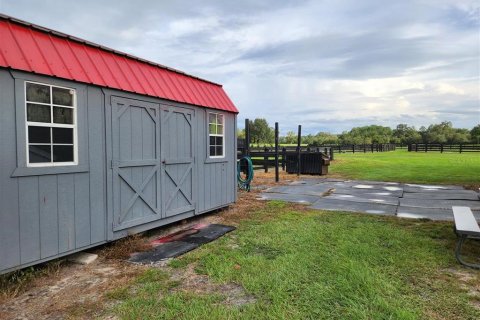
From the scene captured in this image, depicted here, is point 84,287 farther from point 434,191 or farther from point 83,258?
point 434,191

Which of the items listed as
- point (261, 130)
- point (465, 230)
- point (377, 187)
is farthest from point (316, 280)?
point (261, 130)

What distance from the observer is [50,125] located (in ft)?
12.7

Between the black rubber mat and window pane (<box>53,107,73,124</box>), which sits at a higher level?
window pane (<box>53,107,73,124</box>)

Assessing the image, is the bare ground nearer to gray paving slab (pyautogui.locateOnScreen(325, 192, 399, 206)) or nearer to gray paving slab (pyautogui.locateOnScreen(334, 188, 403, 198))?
gray paving slab (pyautogui.locateOnScreen(325, 192, 399, 206))

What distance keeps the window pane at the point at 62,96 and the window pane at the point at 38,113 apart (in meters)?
0.17

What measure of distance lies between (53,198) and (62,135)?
82 centimetres

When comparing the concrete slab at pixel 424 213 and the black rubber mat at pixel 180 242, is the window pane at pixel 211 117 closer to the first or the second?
the black rubber mat at pixel 180 242

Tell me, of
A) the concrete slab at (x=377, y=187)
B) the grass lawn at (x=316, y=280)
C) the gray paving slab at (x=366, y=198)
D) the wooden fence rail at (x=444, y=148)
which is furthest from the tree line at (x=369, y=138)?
the grass lawn at (x=316, y=280)

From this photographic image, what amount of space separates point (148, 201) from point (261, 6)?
9902 millimetres

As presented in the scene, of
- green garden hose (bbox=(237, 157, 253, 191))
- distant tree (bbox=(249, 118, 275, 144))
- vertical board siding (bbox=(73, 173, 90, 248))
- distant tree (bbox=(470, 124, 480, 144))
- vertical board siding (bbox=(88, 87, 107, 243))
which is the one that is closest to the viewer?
vertical board siding (bbox=(73, 173, 90, 248))

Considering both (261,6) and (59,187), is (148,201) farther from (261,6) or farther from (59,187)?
(261,6)

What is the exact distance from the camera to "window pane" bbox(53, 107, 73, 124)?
395 cm

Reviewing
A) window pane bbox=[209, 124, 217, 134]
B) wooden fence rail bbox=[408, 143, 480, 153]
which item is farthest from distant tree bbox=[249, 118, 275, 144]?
window pane bbox=[209, 124, 217, 134]

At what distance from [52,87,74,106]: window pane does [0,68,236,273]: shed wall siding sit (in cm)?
11
